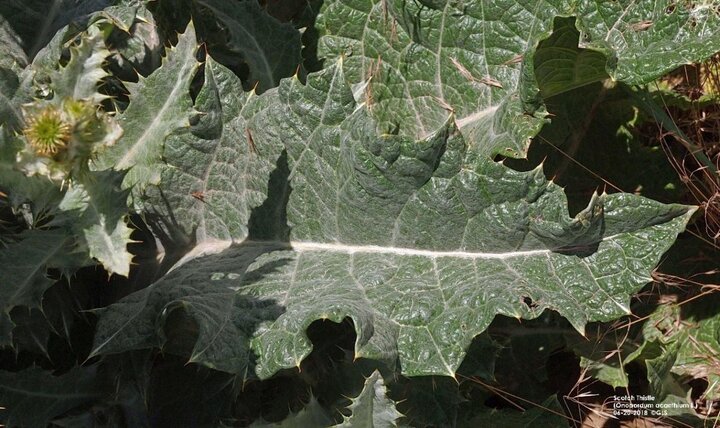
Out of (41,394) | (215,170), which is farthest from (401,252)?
(41,394)

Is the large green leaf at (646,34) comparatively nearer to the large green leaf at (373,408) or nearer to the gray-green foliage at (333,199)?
the gray-green foliage at (333,199)

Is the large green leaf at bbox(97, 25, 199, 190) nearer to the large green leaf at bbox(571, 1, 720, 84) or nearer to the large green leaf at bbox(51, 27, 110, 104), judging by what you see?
the large green leaf at bbox(51, 27, 110, 104)

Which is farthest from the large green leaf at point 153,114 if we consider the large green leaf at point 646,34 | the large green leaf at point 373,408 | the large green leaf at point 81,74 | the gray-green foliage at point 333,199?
the large green leaf at point 646,34

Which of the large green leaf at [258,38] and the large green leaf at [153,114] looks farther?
the large green leaf at [258,38]

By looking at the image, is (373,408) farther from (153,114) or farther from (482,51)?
(482,51)

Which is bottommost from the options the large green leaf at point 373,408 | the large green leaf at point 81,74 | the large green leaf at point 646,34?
the large green leaf at point 373,408
